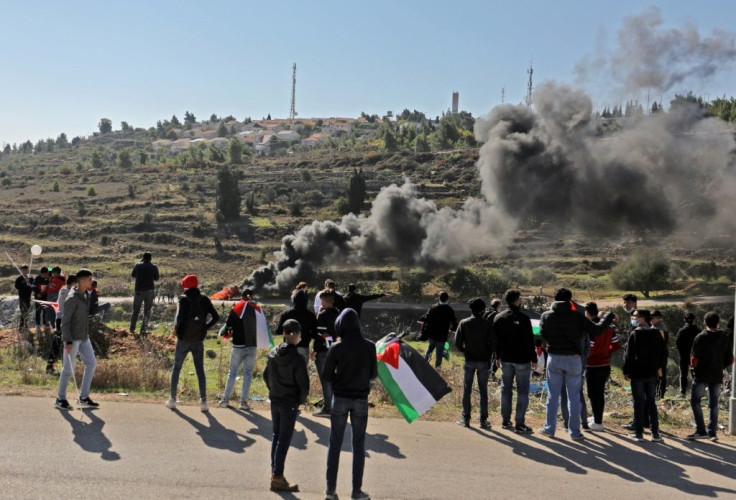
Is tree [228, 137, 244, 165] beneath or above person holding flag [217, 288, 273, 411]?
above

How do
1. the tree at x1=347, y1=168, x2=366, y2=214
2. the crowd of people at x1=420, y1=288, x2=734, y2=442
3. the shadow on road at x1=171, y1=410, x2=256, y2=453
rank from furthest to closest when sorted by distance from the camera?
the tree at x1=347, y1=168, x2=366, y2=214
the crowd of people at x1=420, y1=288, x2=734, y2=442
the shadow on road at x1=171, y1=410, x2=256, y2=453

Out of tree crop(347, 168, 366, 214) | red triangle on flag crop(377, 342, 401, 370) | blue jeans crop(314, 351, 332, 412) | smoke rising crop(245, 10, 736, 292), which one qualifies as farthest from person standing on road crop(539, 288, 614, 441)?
tree crop(347, 168, 366, 214)

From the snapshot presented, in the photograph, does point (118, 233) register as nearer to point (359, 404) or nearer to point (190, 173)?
point (190, 173)

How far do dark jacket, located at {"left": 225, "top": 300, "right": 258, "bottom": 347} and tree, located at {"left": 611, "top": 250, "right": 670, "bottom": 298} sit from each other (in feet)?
126

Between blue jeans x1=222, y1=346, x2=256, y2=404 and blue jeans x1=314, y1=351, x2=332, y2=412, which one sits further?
blue jeans x1=222, y1=346, x2=256, y2=404

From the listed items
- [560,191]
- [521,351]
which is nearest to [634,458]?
[521,351]

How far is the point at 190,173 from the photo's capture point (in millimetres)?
87375

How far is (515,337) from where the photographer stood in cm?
1032

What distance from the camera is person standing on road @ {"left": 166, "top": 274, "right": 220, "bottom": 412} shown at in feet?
34.4

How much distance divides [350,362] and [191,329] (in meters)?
3.87

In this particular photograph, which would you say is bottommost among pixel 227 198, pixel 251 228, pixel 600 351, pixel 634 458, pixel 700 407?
pixel 634 458

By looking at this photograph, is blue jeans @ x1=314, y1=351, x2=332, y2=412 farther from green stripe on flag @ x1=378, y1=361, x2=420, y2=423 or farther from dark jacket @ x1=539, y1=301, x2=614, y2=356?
dark jacket @ x1=539, y1=301, x2=614, y2=356

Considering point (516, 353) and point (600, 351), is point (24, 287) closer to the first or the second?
point (516, 353)

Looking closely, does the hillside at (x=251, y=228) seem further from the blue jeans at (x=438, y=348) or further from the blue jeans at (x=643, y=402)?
the blue jeans at (x=643, y=402)
